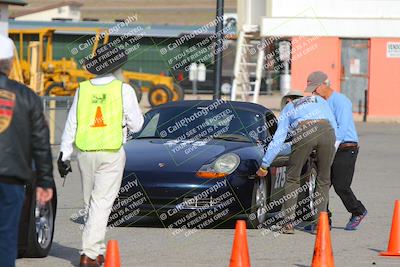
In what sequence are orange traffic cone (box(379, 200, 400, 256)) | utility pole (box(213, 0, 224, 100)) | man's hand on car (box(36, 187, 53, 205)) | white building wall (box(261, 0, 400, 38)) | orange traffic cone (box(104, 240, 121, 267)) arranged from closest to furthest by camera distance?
1. man's hand on car (box(36, 187, 53, 205))
2. orange traffic cone (box(104, 240, 121, 267))
3. orange traffic cone (box(379, 200, 400, 256))
4. utility pole (box(213, 0, 224, 100))
5. white building wall (box(261, 0, 400, 38))

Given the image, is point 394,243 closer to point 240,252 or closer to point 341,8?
point 240,252

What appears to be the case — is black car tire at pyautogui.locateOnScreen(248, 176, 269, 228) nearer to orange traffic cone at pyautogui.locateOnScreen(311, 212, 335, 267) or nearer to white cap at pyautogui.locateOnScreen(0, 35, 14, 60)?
orange traffic cone at pyautogui.locateOnScreen(311, 212, 335, 267)

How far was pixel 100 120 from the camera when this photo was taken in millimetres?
10070

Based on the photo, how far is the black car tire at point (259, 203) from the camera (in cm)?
1313

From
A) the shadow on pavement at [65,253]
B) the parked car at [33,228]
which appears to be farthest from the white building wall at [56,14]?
the parked car at [33,228]

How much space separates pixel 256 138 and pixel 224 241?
2.21m

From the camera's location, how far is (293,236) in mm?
12820

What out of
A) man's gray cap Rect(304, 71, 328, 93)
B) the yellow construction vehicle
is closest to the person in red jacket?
man's gray cap Rect(304, 71, 328, 93)

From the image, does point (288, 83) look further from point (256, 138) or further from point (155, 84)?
point (256, 138)

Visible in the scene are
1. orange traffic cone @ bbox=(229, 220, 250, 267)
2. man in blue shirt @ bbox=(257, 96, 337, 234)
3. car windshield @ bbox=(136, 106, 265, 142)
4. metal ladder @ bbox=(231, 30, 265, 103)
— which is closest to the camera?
orange traffic cone @ bbox=(229, 220, 250, 267)

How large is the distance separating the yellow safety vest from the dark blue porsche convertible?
9.61 feet

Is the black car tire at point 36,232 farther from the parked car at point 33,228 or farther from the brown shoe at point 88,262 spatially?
the brown shoe at point 88,262

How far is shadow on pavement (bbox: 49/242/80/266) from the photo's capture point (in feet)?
35.1

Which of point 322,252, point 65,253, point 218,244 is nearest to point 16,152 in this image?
point 322,252
